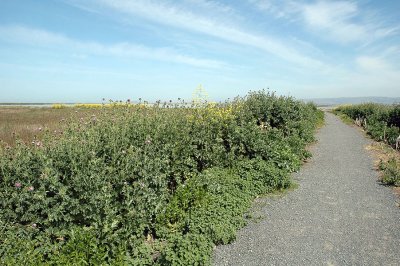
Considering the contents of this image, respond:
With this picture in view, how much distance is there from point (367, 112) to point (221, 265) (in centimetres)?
3259

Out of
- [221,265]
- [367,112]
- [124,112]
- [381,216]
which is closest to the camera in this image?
[221,265]

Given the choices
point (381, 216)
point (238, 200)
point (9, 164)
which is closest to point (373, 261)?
point (381, 216)

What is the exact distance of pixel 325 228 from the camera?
5.85 meters

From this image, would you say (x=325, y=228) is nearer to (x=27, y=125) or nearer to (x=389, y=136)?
(x=389, y=136)

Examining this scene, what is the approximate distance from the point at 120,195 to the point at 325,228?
368 cm

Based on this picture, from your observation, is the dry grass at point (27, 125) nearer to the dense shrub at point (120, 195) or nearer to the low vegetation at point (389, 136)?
the dense shrub at point (120, 195)

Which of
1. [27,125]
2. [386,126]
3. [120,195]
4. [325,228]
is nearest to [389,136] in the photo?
[386,126]

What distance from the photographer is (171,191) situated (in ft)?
22.2

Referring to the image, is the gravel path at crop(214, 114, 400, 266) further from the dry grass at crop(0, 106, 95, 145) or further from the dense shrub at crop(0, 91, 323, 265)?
the dry grass at crop(0, 106, 95, 145)

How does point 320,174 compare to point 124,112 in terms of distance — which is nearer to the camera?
point 124,112

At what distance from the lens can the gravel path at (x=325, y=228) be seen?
4863 millimetres

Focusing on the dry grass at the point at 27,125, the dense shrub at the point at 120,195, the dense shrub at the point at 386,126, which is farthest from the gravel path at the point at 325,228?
the dense shrub at the point at 386,126

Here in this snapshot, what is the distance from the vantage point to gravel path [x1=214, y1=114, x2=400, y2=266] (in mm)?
4863

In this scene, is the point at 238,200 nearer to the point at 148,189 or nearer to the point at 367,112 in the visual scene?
the point at 148,189
